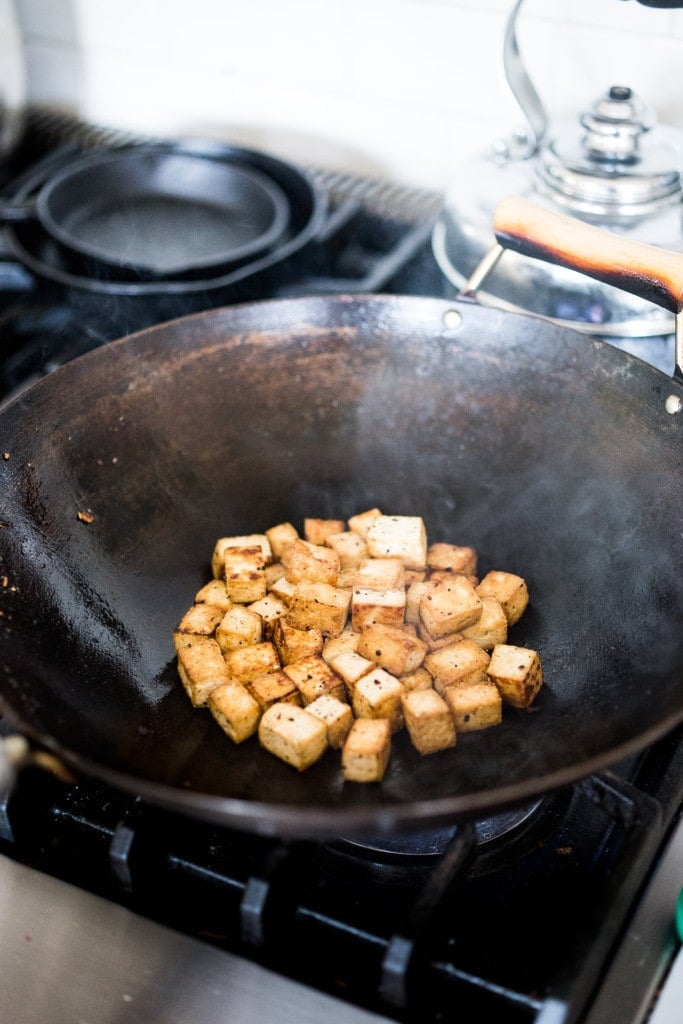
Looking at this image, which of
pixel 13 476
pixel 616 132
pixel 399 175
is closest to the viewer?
pixel 13 476

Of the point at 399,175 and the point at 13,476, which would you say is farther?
the point at 399,175

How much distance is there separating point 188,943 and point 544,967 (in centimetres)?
29

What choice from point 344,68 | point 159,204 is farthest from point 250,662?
point 344,68

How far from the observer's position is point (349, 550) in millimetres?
1065

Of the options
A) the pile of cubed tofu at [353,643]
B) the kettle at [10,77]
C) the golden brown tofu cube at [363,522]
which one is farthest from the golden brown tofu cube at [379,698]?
the kettle at [10,77]

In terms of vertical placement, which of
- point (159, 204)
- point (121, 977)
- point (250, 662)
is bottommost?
point (121, 977)

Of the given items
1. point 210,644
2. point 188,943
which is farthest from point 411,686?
point 188,943

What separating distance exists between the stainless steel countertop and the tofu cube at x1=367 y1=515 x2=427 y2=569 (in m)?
0.44

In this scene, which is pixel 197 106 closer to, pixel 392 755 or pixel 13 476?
pixel 13 476

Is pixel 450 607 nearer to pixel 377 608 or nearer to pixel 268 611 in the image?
pixel 377 608

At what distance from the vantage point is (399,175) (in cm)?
167

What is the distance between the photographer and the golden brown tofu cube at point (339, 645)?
97 centimetres

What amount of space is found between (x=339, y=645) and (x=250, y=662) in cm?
9

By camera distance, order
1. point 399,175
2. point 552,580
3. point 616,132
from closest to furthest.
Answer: point 552,580, point 616,132, point 399,175
